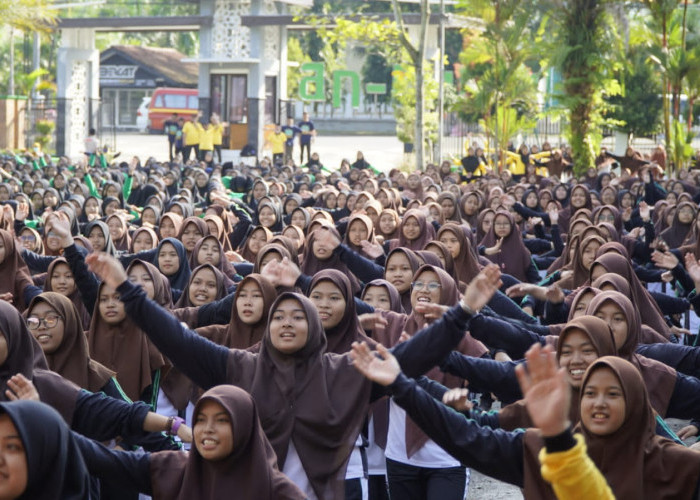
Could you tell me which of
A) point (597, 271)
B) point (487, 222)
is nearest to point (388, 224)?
point (487, 222)

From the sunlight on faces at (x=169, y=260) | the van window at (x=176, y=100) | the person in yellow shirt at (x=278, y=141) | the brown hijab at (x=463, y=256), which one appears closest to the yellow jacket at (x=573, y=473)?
the sunlight on faces at (x=169, y=260)

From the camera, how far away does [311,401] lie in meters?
4.61

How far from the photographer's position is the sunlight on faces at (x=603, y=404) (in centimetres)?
384

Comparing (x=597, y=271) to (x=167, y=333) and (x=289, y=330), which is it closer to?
(x=289, y=330)

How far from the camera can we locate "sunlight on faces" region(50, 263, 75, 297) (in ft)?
22.9

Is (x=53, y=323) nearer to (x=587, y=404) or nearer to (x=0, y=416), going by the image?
(x=0, y=416)

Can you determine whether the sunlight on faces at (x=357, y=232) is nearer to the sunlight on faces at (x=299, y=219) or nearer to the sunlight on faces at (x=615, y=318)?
the sunlight on faces at (x=299, y=219)

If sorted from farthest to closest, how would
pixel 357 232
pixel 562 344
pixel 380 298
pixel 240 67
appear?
pixel 240 67 < pixel 357 232 < pixel 380 298 < pixel 562 344

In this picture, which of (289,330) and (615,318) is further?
(615,318)

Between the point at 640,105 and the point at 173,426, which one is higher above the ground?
the point at 640,105

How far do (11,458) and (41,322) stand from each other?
6.99 feet

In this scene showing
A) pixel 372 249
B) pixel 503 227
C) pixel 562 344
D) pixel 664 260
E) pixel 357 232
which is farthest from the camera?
pixel 503 227

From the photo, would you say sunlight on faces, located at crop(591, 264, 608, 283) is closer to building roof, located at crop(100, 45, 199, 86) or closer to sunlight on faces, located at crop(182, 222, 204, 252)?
sunlight on faces, located at crop(182, 222, 204, 252)

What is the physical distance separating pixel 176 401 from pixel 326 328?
3.18ft
